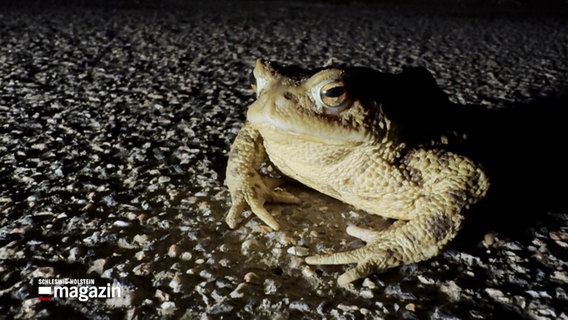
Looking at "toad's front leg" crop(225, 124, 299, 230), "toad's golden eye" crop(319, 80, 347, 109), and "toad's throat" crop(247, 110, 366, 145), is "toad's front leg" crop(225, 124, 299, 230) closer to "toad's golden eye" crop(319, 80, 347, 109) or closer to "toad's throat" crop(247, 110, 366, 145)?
"toad's throat" crop(247, 110, 366, 145)

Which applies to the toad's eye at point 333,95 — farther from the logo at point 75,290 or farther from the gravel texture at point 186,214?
the logo at point 75,290

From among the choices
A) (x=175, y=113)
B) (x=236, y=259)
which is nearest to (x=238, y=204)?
(x=236, y=259)

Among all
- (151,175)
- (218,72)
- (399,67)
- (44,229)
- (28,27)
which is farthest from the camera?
(28,27)

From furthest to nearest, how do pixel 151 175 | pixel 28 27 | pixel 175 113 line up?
pixel 28 27
pixel 175 113
pixel 151 175

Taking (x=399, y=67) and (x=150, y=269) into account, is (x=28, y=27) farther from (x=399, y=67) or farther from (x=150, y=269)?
(x=150, y=269)

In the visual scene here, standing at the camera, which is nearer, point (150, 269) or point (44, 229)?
point (150, 269)

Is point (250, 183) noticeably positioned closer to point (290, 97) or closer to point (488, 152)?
point (290, 97)
